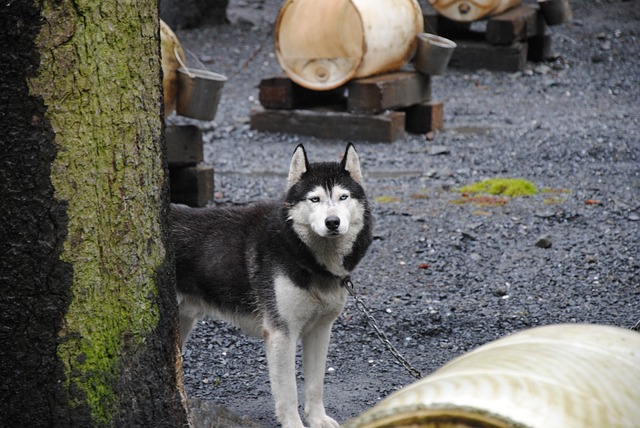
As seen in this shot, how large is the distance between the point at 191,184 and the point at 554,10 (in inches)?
277

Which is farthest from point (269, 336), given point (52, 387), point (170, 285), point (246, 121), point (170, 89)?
point (246, 121)

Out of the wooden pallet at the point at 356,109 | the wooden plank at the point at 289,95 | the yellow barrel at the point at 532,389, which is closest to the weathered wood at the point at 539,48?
the wooden pallet at the point at 356,109

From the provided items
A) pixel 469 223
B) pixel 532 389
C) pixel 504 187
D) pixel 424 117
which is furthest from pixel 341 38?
pixel 532 389

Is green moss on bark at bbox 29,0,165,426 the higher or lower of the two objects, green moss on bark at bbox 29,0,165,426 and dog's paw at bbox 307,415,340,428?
the higher

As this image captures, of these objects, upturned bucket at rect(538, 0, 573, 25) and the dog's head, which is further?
upturned bucket at rect(538, 0, 573, 25)

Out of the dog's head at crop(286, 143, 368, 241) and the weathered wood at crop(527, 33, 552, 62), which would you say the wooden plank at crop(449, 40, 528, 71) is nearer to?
the weathered wood at crop(527, 33, 552, 62)

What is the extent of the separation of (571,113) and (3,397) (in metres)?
8.98

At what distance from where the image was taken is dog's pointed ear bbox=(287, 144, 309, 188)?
4.46 m

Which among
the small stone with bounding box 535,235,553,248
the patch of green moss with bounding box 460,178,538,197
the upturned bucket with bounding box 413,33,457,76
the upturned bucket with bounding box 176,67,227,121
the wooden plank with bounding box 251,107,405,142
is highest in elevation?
the upturned bucket with bounding box 176,67,227,121

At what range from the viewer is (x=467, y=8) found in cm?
1245

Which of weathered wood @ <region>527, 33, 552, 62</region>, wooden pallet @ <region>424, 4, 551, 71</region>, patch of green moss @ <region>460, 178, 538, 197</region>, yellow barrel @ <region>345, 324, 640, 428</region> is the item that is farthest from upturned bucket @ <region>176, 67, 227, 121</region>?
weathered wood @ <region>527, 33, 552, 62</region>

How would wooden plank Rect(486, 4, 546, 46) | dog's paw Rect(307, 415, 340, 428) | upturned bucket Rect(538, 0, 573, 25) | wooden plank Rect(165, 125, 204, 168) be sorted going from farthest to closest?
upturned bucket Rect(538, 0, 573, 25) → wooden plank Rect(486, 4, 546, 46) → wooden plank Rect(165, 125, 204, 168) → dog's paw Rect(307, 415, 340, 428)

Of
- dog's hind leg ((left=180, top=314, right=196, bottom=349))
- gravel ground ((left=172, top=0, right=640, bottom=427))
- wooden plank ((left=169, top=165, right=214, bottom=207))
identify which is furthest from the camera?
wooden plank ((left=169, top=165, right=214, bottom=207))

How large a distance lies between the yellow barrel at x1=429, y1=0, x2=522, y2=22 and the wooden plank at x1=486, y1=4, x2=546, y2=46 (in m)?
0.16
